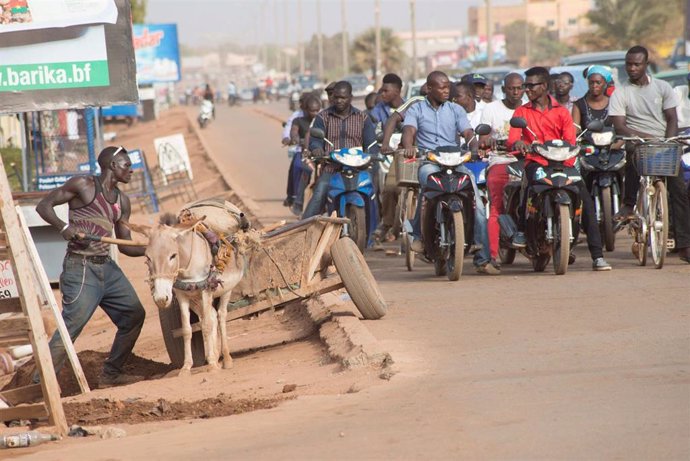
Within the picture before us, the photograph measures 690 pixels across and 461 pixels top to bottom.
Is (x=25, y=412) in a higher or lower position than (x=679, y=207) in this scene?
lower

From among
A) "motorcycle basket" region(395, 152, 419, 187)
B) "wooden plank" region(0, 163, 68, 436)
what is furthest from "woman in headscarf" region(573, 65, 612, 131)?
"wooden plank" region(0, 163, 68, 436)

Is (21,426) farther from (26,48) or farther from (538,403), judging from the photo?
(26,48)

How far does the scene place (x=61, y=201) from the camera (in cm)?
904

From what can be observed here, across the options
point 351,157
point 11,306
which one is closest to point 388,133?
point 351,157

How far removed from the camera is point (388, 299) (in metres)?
10.8

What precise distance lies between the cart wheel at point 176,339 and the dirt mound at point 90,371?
37 centimetres

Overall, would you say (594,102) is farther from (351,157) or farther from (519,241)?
(351,157)

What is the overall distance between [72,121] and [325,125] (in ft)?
28.5

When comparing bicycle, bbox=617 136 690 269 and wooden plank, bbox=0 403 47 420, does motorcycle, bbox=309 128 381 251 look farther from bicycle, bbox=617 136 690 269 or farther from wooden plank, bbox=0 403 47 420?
wooden plank, bbox=0 403 47 420

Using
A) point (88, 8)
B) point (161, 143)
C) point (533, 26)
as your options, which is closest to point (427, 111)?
point (88, 8)

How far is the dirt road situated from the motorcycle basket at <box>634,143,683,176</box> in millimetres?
1134

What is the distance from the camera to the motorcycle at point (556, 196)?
35.7 feet

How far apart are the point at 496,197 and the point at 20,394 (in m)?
5.28

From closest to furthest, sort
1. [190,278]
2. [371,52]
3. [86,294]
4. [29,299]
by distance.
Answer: [29,299]
[190,278]
[86,294]
[371,52]
